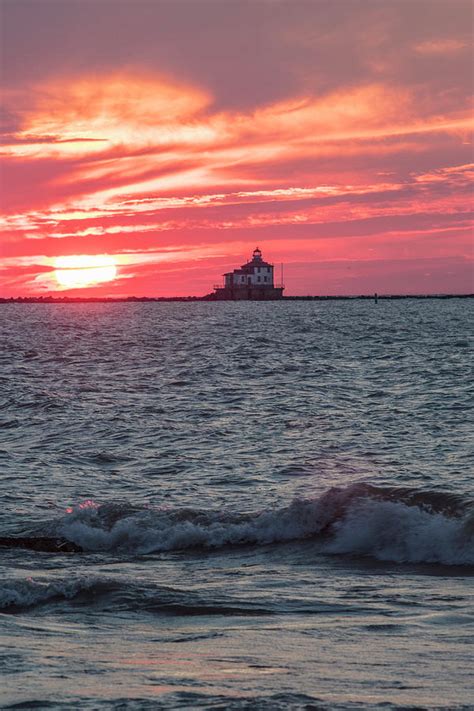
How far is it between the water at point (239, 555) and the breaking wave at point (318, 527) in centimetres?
3

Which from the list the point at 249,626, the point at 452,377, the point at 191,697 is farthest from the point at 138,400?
the point at 191,697

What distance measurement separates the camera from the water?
572 cm

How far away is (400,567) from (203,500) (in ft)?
13.5

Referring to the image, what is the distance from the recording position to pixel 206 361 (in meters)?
41.9

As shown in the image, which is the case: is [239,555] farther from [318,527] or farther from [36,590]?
[36,590]

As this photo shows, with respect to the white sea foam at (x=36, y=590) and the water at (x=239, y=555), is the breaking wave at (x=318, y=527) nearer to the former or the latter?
the water at (x=239, y=555)

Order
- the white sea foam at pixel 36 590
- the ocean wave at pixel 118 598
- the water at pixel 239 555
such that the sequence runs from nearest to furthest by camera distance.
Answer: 1. the water at pixel 239 555
2. the ocean wave at pixel 118 598
3. the white sea foam at pixel 36 590

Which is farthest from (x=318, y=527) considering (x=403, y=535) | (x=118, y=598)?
(x=118, y=598)

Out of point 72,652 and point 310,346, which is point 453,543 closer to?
point 72,652

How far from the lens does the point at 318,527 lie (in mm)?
11555

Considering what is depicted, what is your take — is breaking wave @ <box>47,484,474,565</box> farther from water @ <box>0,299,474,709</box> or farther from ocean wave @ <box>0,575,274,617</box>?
ocean wave @ <box>0,575,274,617</box>

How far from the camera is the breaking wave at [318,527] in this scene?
35.1 feet

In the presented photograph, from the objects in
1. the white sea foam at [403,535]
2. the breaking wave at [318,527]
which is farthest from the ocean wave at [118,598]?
the white sea foam at [403,535]

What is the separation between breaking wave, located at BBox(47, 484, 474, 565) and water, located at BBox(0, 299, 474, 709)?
0.03 m
